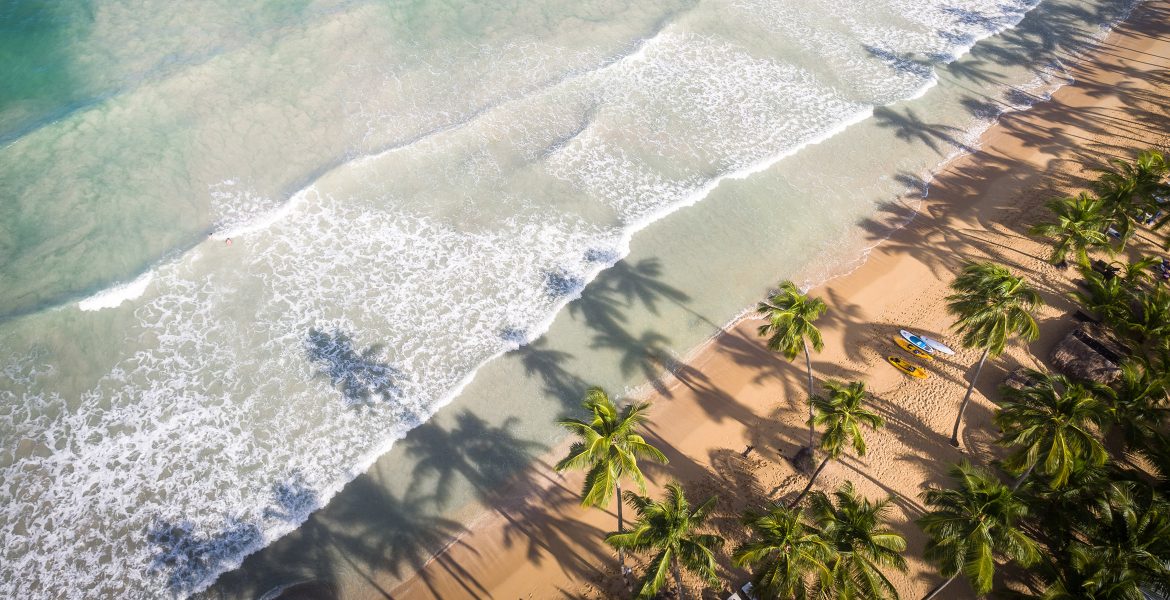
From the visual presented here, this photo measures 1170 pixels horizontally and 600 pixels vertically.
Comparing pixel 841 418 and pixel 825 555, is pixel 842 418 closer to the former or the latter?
pixel 841 418

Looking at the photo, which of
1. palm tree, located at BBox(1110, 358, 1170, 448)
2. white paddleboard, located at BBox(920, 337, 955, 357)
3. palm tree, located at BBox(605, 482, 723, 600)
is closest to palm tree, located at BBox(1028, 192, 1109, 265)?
white paddleboard, located at BBox(920, 337, 955, 357)

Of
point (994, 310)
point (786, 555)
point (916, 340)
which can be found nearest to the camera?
point (786, 555)

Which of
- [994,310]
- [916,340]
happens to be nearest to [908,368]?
[916,340]

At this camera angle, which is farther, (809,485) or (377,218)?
(377,218)

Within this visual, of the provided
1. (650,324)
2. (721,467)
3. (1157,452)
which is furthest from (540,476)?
(1157,452)

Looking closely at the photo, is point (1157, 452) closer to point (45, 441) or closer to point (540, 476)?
point (540, 476)
